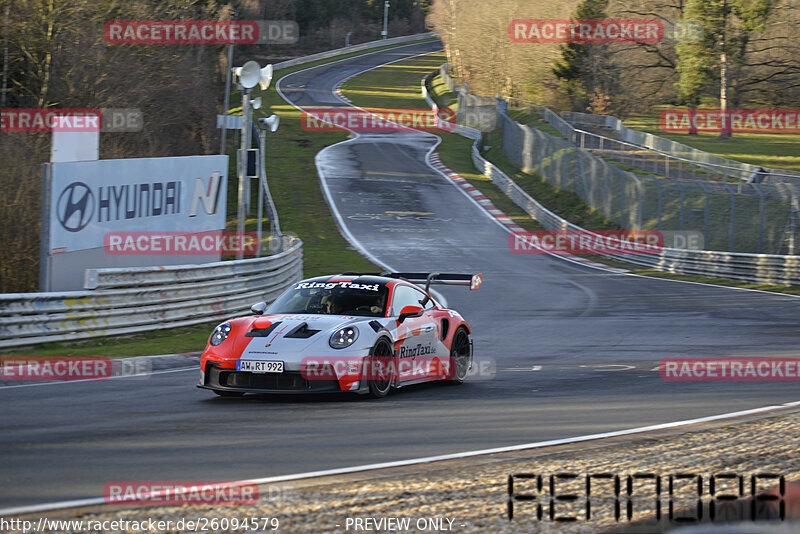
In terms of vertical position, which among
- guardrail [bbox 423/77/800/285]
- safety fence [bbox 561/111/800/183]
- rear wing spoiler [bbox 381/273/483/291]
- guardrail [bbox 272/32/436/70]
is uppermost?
guardrail [bbox 272/32/436/70]

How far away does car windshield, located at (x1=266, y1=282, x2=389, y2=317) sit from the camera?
1090cm

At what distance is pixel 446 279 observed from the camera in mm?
11906

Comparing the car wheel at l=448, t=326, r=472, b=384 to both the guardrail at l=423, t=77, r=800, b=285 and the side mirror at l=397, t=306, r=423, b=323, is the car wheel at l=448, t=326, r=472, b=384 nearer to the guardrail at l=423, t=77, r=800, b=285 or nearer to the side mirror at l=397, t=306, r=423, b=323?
the side mirror at l=397, t=306, r=423, b=323

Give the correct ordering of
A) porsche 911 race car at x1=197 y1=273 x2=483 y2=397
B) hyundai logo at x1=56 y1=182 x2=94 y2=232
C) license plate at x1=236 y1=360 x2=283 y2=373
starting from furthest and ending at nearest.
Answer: hyundai logo at x1=56 y1=182 x2=94 y2=232
porsche 911 race car at x1=197 y1=273 x2=483 y2=397
license plate at x1=236 y1=360 x2=283 y2=373

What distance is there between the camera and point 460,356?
40.3 feet

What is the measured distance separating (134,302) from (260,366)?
674cm

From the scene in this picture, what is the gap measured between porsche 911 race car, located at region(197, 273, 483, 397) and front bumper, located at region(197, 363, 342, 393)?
0.01m

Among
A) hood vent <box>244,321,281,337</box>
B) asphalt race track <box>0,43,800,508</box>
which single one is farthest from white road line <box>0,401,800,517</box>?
hood vent <box>244,321,281,337</box>

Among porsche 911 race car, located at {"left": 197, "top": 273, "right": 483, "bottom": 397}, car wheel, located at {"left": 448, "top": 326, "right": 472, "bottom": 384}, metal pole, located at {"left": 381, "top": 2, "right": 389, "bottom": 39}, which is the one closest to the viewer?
porsche 911 race car, located at {"left": 197, "top": 273, "right": 483, "bottom": 397}

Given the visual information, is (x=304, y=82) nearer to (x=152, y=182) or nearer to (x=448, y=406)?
(x=152, y=182)

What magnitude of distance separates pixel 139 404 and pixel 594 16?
64.1m

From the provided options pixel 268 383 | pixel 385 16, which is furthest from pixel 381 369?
pixel 385 16

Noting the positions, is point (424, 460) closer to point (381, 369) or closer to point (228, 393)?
point (381, 369)

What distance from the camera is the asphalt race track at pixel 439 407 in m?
6.83
